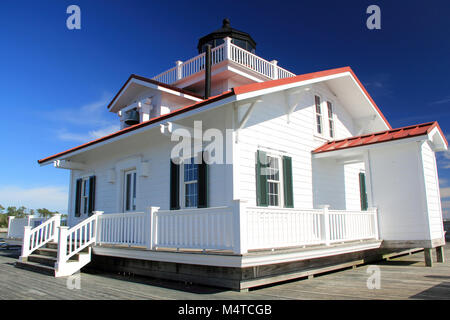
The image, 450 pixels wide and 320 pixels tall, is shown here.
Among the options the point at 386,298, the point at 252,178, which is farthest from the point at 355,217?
the point at 386,298

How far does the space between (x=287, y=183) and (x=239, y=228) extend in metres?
3.68

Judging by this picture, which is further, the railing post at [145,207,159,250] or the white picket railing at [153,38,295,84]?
the white picket railing at [153,38,295,84]

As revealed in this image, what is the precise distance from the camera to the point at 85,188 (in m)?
12.6

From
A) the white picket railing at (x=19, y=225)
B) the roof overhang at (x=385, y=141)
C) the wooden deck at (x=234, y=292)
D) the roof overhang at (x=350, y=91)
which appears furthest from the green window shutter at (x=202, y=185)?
the white picket railing at (x=19, y=225)

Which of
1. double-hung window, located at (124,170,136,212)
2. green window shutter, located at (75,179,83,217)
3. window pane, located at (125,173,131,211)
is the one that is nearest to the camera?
double-hung window, located at (124,170,136,212)

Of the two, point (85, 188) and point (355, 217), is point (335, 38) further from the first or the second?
point (85, 188)

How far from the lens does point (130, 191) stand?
10.5 m

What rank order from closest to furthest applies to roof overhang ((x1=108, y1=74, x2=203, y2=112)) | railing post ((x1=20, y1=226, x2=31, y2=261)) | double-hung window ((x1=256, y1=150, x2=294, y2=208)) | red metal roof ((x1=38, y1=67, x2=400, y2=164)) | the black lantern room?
red metal roof ((x1=38, y1=67, x2=400, y2=164)) < double-hung window ((x1=256, y1=150, x2=294, y2=208)) < railing post ((x1=20, y1=226, x2=31, y2=261)) < roof overhang ((x1=108, y1=74, x2=203, y2=112)) < the black lantern room

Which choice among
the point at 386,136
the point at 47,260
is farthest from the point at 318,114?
the point at 47,260

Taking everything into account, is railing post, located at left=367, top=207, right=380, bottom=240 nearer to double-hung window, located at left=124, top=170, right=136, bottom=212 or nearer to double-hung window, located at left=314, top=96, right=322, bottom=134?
double-hung window, located at left=314, top=96, right=322, bottom=134

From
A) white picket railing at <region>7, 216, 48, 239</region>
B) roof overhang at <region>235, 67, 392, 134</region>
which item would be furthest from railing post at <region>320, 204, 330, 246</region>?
white picket railing at <region>7, 216, 48, 239</region>

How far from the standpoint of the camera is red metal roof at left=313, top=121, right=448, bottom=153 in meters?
8.55

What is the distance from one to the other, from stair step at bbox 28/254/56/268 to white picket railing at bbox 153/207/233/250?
343cm

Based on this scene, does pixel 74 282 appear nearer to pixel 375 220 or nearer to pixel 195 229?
pixel 195 229
